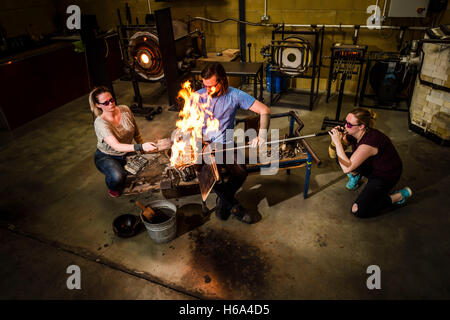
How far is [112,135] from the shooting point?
12.2 ft

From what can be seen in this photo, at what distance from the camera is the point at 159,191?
4336mm

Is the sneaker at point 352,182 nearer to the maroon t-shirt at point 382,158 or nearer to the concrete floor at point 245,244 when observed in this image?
the concrete floor at point 245,244

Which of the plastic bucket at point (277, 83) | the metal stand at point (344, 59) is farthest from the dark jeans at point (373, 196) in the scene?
the plastic bucket at point (277, 83)

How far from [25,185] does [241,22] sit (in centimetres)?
552

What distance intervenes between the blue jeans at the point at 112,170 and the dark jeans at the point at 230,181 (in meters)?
1.38

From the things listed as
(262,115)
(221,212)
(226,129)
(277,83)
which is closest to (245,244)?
(221,212)

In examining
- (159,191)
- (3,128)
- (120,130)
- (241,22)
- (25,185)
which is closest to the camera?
(120,130)

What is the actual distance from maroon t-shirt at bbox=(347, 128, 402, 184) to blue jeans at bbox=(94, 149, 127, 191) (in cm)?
304

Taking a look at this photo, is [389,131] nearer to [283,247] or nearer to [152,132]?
[283,247]

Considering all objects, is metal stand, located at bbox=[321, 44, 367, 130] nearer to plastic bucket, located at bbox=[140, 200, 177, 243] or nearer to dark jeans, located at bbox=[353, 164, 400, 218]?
dark jeans, located at bbox=[353, 164, 400, 218]

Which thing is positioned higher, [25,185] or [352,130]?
[352,130]

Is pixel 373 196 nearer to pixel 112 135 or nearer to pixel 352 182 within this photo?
pixel 352 182
